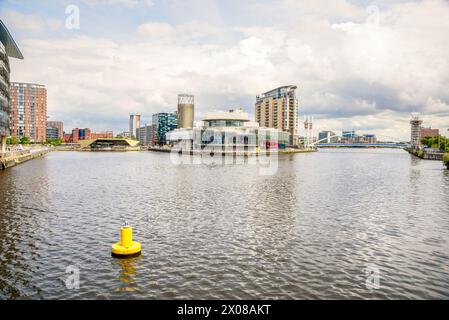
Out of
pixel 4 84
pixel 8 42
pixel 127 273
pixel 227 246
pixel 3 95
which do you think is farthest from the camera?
pixel 8 42

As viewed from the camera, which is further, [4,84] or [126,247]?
[4,84]

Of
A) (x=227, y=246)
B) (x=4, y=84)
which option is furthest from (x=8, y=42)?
(x=227, y=246)

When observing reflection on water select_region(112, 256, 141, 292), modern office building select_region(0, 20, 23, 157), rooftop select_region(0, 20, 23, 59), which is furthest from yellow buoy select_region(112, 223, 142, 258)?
rooftop select_region(0, 20, 23, 59)

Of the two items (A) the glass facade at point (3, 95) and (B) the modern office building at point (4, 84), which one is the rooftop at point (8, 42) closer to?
(B) the modern office building at point (4, 84)

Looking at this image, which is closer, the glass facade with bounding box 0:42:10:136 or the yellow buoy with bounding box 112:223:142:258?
the yellow buoy with bounding box 112:223:142:258

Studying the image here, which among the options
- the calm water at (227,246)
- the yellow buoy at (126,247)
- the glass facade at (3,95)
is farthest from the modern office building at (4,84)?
the yellow buoy at (126,247)

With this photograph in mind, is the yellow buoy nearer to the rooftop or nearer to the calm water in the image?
the calm water

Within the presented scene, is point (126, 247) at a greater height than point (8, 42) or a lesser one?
lesser

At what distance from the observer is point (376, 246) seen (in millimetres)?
27953

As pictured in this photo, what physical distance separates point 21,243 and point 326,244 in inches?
871

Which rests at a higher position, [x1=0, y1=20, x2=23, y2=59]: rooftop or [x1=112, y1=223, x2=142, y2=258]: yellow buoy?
[x1=0, y1=20, x2=23, y2=59]: rooftop

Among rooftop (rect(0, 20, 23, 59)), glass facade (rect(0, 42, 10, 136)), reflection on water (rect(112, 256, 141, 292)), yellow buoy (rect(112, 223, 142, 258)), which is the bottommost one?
reflection on water (rect(112, 256, 141, 292))

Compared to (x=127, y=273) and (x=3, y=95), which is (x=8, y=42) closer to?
(x=3, y=95)
